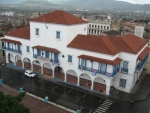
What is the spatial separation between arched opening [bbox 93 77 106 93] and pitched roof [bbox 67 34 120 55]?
21.1 feet

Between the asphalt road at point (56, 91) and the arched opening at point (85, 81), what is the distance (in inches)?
63.2

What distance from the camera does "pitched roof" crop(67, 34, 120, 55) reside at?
104 feet

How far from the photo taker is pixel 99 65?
1251 inches

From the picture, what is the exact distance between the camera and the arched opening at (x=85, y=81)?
35.4m

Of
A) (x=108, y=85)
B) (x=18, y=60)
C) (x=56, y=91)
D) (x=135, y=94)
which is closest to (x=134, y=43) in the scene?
(x=135, y=94)

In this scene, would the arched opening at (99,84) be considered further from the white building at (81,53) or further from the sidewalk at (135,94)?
the sidewalk at (135,94)

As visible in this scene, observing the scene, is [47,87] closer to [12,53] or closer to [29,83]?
[29,83]

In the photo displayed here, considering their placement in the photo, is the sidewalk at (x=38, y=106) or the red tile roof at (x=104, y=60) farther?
the red tile roof at (x=104, y=60)

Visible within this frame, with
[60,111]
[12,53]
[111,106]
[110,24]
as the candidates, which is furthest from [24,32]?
[110,24]

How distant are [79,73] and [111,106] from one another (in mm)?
8752

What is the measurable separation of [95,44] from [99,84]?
8.10 m

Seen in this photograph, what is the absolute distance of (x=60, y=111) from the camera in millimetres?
27281

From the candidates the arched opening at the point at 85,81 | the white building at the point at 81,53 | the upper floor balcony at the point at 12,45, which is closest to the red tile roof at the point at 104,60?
the white building at the point at 81,53

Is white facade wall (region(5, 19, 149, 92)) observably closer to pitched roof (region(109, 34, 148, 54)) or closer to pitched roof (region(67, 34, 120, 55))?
pitched roof (region(67, 34, 120, 55))
